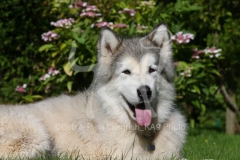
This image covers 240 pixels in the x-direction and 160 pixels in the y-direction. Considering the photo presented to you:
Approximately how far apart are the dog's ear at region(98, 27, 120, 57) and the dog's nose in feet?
2.31

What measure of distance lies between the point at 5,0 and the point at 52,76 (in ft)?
5.88

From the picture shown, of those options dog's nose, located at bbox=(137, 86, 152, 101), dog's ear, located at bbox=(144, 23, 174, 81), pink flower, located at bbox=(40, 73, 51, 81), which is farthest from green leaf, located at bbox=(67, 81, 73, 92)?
dog's nose, located at bbox=(137, 86, 152, 101)

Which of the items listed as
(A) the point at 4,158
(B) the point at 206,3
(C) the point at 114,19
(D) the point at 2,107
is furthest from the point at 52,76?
(B) the point at 206,3

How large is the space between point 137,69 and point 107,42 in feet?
1.78

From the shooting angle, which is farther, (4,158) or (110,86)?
(110,86)

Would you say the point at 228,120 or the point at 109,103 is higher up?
the point at 109,103

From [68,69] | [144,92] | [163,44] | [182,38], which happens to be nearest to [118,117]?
[144,92]

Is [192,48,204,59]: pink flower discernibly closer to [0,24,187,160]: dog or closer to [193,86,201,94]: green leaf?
[193,86,201,94]: green leaf

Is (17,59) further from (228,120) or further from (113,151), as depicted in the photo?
(228,120)

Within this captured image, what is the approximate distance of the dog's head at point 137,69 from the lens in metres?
4.66

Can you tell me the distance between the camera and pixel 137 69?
15.5 ft

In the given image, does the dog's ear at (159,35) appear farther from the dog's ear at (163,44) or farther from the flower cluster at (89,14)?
the flower cluster at (89,14)

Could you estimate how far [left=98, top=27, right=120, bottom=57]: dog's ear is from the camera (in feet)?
16.2

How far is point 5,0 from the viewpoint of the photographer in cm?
819
